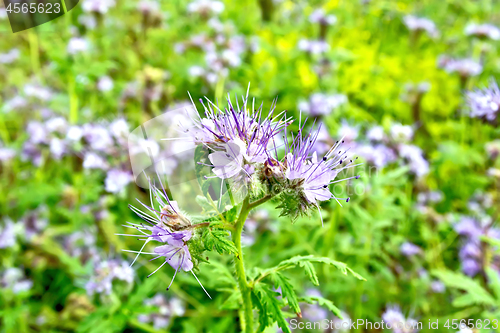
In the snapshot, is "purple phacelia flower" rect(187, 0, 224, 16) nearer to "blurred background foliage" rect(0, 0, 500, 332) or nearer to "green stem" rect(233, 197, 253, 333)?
"blurred background foliage" rect(0, 0, 500, 332)

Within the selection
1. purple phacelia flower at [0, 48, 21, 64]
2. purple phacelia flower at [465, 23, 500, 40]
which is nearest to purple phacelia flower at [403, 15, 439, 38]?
purple phacelia flower at [465, 23, 500, 40]

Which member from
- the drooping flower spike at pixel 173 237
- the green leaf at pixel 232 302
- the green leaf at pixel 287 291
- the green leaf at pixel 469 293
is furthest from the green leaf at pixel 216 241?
the green leaf at pixel 469 293

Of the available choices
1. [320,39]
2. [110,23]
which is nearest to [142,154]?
[320,39]

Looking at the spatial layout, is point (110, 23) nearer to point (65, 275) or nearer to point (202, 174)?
point (65, 275)

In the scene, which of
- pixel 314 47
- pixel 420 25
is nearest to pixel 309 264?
pixel 314 47

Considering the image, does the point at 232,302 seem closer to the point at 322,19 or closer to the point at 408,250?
the point at 408,250
